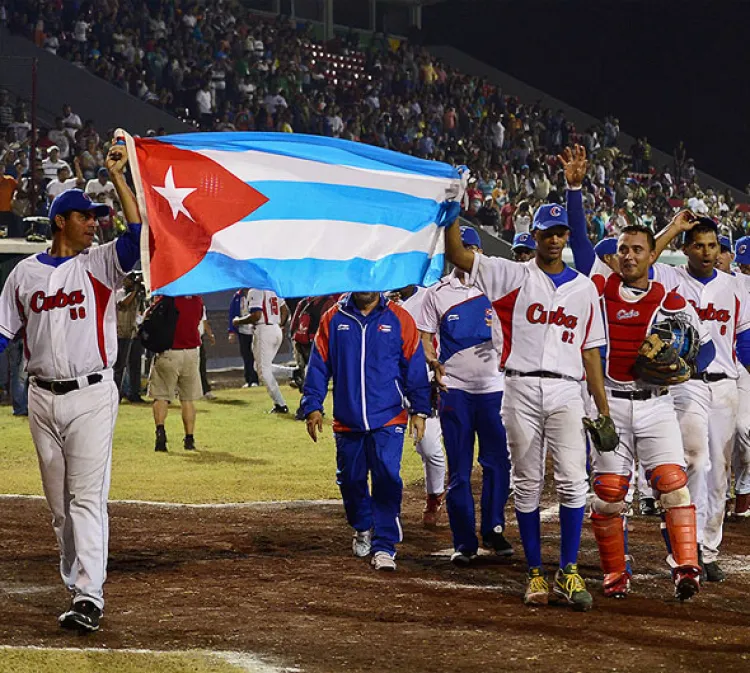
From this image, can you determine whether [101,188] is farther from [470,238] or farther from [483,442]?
[483,442]

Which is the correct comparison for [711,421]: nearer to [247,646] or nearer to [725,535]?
[725,535]

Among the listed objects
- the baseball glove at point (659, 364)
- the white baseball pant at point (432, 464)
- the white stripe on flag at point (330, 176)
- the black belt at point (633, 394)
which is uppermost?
the white stripe on flag at point (330, 176)

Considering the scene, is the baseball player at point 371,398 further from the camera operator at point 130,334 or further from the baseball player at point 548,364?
the camera operator at point 130,334

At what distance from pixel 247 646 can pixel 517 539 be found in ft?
12.1

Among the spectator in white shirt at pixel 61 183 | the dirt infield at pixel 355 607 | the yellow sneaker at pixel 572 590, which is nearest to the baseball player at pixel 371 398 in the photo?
the dirt infield at pixel 355 607

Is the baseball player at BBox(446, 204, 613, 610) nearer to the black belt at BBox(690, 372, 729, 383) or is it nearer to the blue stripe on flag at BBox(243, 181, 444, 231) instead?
the blue stripe on flag at BBox(243, 181, 444, 231)

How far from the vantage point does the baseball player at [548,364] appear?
7734 mm

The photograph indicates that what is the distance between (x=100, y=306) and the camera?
7.09m

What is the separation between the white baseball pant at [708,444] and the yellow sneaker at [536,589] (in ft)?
4.13

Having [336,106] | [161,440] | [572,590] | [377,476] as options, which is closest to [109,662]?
[572,590]

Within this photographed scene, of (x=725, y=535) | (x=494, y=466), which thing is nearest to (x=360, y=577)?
(x=494, y=466)

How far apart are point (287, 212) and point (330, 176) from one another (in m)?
0.38

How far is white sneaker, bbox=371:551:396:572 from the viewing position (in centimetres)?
865

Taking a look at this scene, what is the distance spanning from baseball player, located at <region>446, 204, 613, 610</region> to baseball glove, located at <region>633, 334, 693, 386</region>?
0.25 meters
